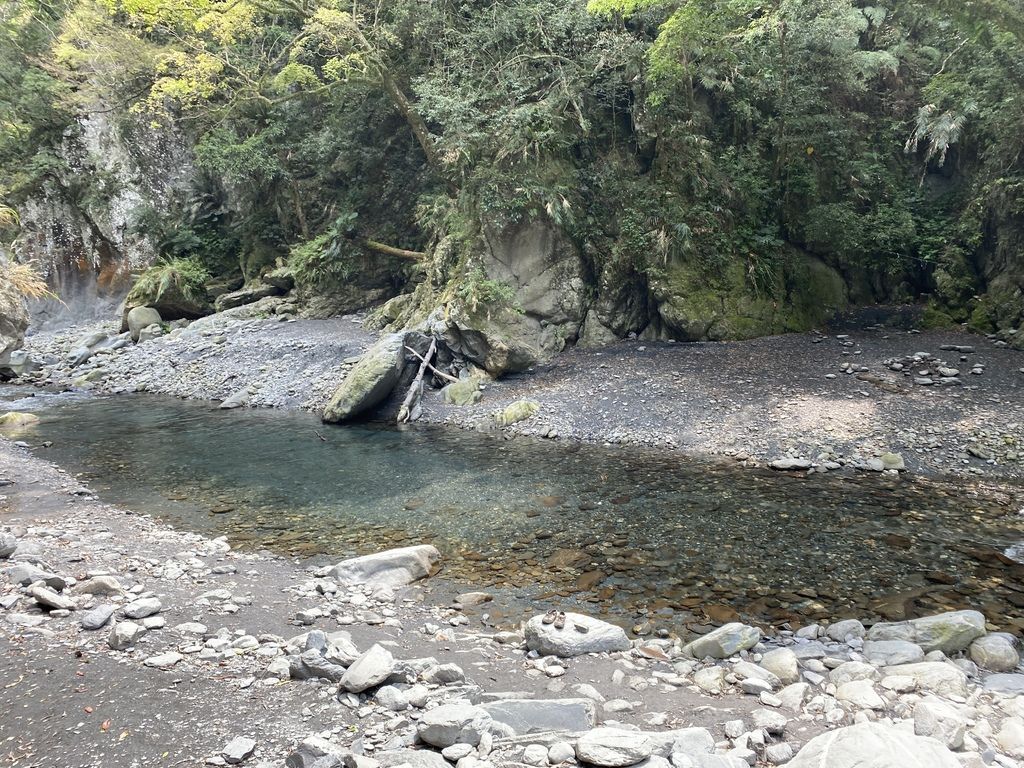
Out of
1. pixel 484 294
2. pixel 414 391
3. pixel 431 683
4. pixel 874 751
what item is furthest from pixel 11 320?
pixel 874 751

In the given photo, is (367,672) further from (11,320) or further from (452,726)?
(11,320)

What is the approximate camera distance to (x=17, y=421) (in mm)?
13367

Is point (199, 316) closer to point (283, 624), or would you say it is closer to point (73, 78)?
point (73, 78)

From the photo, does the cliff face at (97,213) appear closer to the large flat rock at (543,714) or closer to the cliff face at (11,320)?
the cliff face at (11,320)

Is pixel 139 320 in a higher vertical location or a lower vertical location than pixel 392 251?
lower

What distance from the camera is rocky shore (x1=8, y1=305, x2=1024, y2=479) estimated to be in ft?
31.5

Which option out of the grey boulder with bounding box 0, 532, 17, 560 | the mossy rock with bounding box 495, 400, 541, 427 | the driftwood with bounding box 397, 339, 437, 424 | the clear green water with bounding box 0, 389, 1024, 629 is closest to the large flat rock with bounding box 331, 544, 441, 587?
the clear green water with bounding box 0, 389, 1024, 629

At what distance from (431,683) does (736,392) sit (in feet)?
31.6

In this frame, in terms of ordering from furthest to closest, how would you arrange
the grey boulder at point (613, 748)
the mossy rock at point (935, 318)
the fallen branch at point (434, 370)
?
the fallen branch at point (434, 370), the mossy rock at point (935, 318), the grey boulder at point (613, 748)

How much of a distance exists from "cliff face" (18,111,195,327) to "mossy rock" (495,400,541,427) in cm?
1997

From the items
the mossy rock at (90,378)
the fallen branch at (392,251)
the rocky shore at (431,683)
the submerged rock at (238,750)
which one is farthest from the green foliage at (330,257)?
the submerged rock at (238,750)

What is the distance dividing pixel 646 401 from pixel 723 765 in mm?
9502

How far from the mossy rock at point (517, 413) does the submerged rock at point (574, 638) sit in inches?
308

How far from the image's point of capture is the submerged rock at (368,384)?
1338cm
